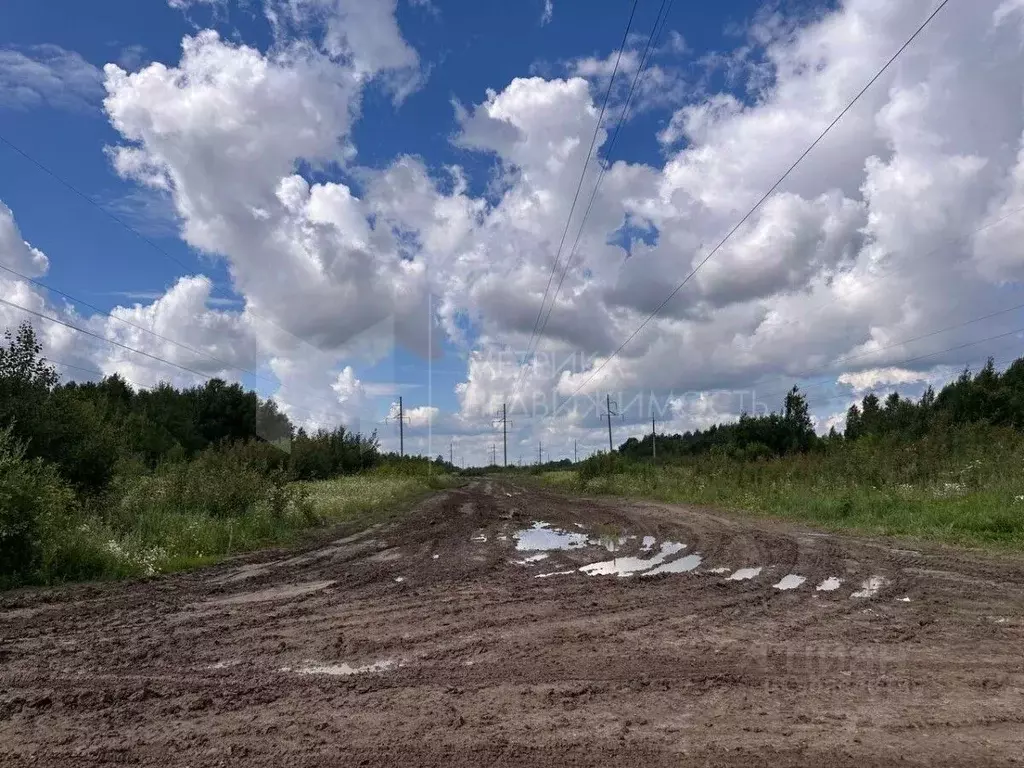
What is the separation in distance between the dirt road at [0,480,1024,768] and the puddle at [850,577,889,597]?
59mm

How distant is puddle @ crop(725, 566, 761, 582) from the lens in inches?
377

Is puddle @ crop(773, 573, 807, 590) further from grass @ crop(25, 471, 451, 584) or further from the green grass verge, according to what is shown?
grass @ crop(25, 471, 451, 584)

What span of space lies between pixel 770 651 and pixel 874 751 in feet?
6.52

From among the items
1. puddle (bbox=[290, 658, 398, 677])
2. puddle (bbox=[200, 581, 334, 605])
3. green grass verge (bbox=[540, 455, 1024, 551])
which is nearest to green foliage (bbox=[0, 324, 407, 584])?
puddle (bbox=[200, 581, 334, 605])

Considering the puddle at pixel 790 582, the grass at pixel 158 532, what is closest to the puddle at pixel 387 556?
the grass at pixel 158 532

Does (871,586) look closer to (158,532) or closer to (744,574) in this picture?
(744,574)

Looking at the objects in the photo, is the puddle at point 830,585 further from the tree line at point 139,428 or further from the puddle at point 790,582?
the tree line at point 139,428

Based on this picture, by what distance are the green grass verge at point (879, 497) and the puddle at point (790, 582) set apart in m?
4.94

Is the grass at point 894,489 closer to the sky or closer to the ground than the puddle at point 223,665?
closer to the sky

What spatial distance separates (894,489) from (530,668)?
1721 centimetres

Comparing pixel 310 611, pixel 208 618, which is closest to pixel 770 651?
pixel 310 611

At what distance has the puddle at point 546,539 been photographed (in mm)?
14045

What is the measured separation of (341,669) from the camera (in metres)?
5.63

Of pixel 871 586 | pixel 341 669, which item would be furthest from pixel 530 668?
pixel 871 586
